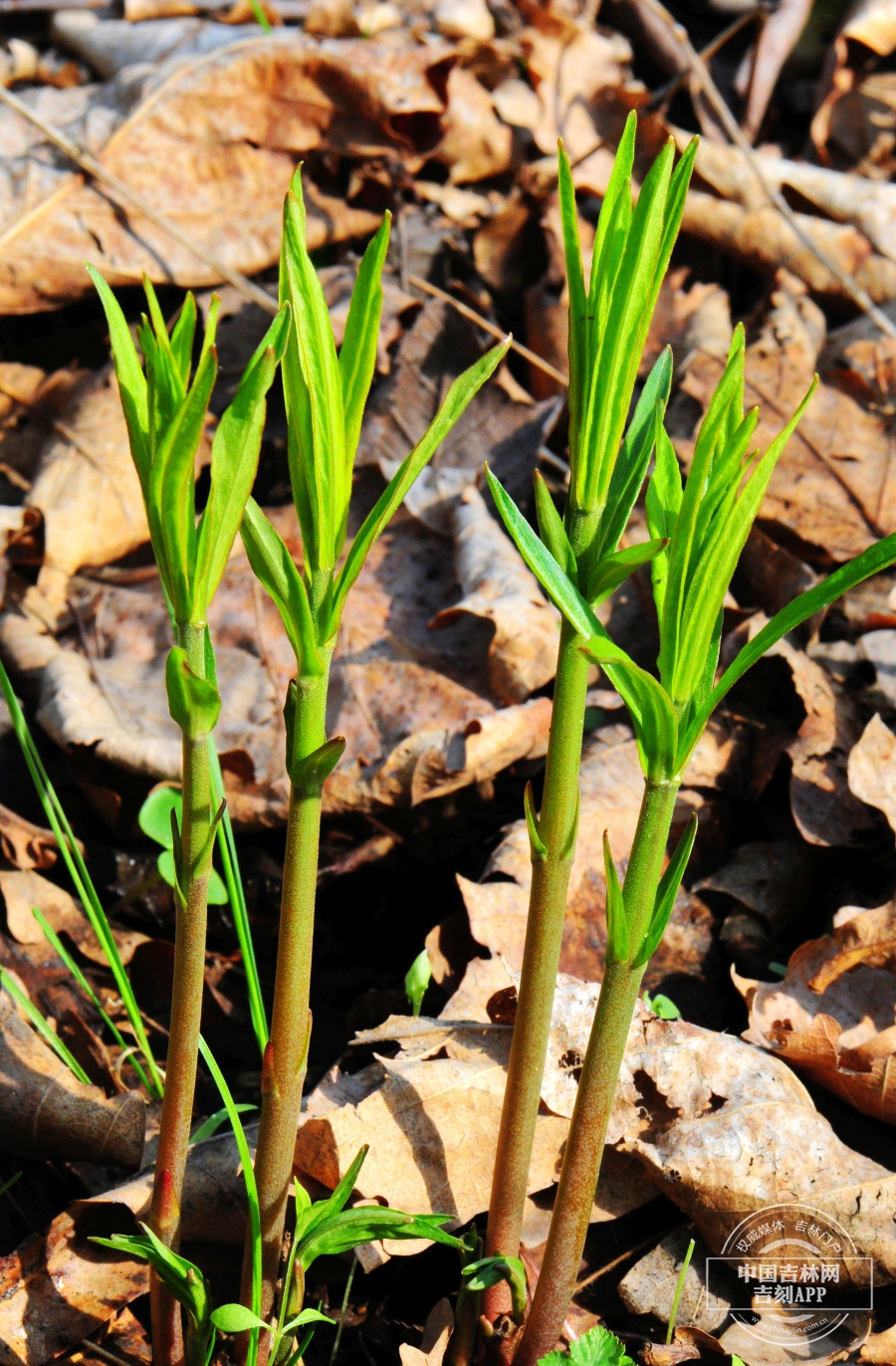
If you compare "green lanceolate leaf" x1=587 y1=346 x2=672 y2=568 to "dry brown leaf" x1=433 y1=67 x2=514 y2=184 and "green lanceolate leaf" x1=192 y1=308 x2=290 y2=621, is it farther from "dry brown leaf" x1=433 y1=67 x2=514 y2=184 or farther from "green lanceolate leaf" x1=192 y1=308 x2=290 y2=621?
"dry brown leaf" x1=433 y1=67 x2=514 y2=184

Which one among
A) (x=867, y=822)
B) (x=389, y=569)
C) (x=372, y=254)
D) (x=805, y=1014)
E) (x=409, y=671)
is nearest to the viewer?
(x=372, y=254)

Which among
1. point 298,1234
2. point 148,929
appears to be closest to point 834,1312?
point 298,1234

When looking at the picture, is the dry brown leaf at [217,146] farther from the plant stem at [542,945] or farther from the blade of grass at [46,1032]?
the plant stem at [542,945]

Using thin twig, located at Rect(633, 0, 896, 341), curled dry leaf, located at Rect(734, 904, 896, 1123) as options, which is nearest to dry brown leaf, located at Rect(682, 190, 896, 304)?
thin twig, located at Rect(633, 0, 896, 341)

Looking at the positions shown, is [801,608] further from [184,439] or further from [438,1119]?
[438,1119]

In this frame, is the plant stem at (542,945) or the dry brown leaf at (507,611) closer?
the plant stem at (542,945)

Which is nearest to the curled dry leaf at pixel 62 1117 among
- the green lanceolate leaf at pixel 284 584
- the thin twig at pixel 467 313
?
the green lanceolate leaf at pixel 284 584

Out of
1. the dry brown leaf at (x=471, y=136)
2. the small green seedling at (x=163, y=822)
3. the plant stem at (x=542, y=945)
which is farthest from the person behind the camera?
the dry brown leaf at (x=471, y=136)

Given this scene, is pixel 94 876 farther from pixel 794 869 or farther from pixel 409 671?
pixel 794 869
